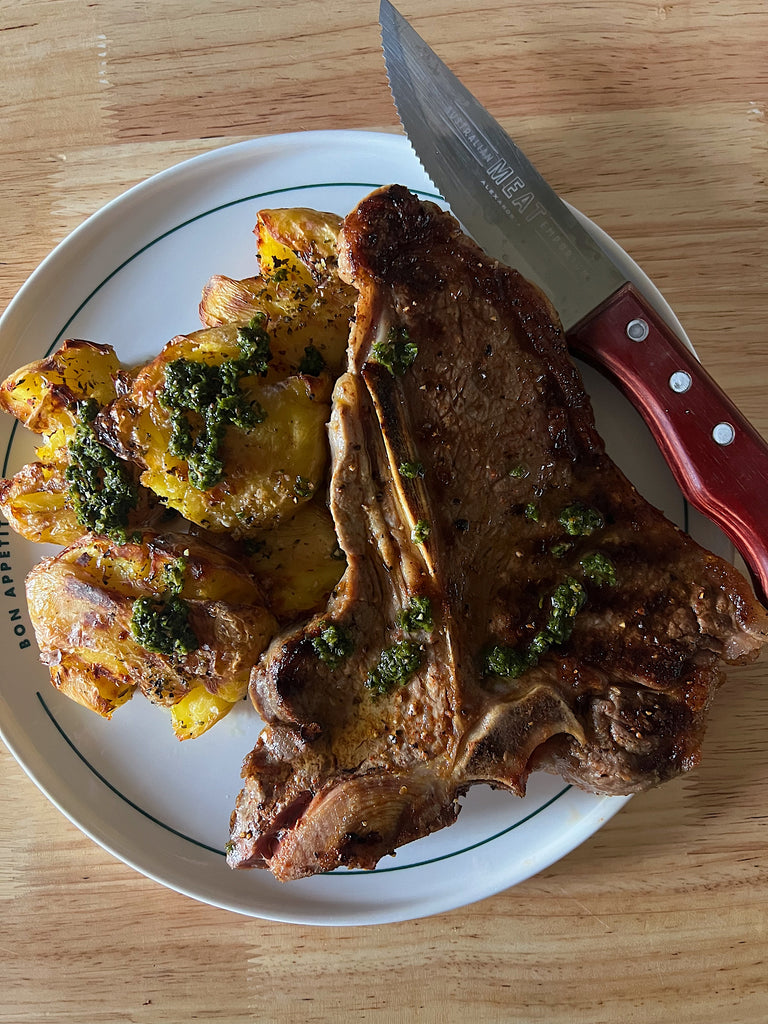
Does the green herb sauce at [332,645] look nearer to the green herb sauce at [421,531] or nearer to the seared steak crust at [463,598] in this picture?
the seared steak crust at [463,598]

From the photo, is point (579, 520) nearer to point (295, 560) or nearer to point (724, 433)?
point (724, 433)

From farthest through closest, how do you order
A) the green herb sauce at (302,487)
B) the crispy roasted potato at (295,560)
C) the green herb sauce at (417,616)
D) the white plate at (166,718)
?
the white plate at (166,718), the crispy roasted potato at (295,560), the green herb sauce at (302,487), the green herb sauce at (417,616)

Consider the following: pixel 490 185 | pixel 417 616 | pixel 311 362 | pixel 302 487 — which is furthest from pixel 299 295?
pixel 417 616

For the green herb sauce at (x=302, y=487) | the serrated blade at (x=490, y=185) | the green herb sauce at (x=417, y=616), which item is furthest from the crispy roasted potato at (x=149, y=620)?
the serrated blade at (x=490, y=185)

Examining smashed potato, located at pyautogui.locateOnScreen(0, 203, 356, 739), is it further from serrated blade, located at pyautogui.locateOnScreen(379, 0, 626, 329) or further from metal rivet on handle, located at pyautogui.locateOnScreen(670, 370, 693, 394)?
metal rivet on handle, located at pyautogui.locateOnScreen(670, 370, 693, 394)

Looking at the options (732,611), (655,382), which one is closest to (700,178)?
(655,382)

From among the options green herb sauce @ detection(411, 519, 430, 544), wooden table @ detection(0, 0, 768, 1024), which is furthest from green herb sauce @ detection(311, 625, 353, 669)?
wooden table @ detection(0, 0, 768, 1024)
